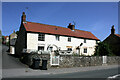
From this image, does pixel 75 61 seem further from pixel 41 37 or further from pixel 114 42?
pixel 114 42

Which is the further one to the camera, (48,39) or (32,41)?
(48,39)

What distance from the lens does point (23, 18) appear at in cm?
2689

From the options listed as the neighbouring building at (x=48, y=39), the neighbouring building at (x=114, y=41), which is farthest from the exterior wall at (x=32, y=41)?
the neighbouring building at (x=114, y=41)

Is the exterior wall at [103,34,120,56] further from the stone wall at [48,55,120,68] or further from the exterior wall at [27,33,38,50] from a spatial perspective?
the exterior wall at [27,33,38,50]

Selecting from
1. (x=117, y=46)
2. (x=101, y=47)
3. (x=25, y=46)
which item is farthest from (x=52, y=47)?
(x=117, y=46)

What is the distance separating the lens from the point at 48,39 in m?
26.4

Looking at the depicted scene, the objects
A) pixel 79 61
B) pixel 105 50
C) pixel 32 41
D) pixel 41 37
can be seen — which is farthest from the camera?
pixel 105 50

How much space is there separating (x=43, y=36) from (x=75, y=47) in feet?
30.8

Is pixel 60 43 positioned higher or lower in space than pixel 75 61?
higher

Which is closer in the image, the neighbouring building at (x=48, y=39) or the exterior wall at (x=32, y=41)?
the exterior wall at (x=32, y=41)

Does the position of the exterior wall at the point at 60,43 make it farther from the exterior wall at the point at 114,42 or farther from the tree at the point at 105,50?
the exterior wall at the point at 114,42

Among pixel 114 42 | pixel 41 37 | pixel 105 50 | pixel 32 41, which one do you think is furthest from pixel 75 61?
pixel 114 42

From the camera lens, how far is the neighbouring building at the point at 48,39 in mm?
24542

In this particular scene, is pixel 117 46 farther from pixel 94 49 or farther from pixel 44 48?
pixel 44 48
